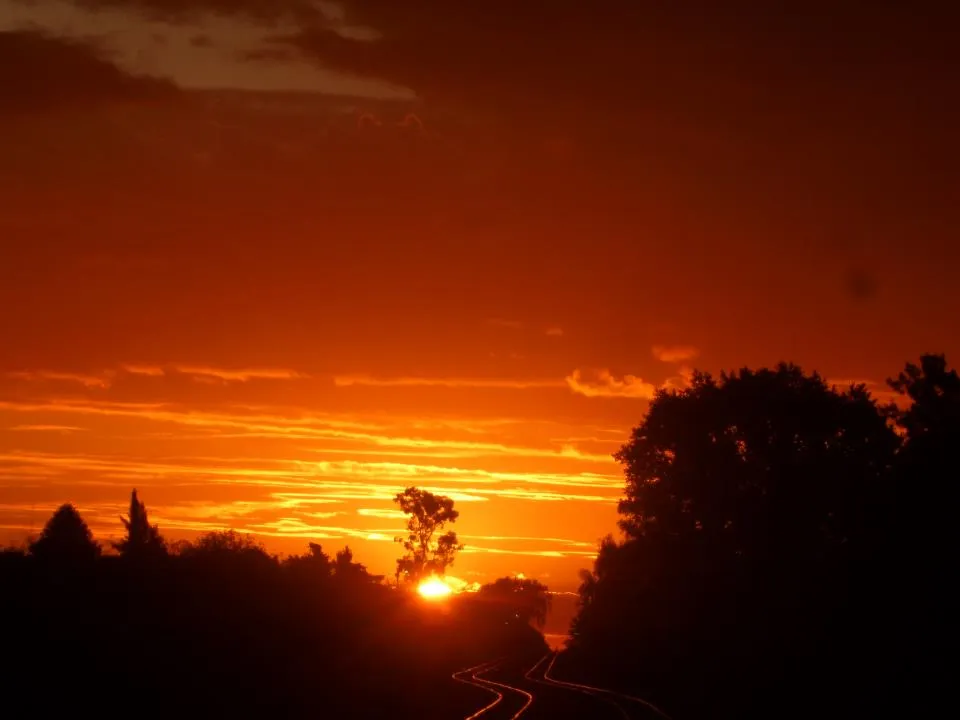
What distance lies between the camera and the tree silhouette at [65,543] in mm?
40562

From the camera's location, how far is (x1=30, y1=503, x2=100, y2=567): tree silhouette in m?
40.6

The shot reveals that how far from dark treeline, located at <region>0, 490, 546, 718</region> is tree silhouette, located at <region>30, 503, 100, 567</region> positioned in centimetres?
13

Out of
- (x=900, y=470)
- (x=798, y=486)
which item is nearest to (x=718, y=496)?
(x=798, y=486)

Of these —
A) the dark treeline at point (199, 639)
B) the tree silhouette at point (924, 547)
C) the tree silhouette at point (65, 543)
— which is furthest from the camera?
the tree silhouette at point (65, 543)

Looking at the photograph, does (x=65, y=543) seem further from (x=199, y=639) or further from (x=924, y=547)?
(x=924, y=547)

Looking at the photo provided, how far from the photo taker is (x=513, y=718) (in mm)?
31172

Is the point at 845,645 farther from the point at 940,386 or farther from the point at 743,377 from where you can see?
the point at 743,377

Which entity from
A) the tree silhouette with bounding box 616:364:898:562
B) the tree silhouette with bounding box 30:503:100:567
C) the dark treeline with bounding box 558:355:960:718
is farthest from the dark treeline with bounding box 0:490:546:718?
the tree silhouette with bounding box 616:364:898:562

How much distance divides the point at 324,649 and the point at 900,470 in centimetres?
2510

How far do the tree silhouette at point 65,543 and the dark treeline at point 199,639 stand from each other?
0.13m

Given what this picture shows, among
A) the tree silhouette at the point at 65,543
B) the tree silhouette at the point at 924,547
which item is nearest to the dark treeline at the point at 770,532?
the tree silhouette at the point at 924,547

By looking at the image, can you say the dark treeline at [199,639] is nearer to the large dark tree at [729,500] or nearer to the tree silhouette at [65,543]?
the tree silhouette at [65,543]

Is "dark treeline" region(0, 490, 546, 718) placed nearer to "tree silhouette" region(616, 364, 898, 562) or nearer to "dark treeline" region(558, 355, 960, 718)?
"dark treeline" region(558, 355, 960, 718)

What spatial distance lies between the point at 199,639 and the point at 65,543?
13.8m
